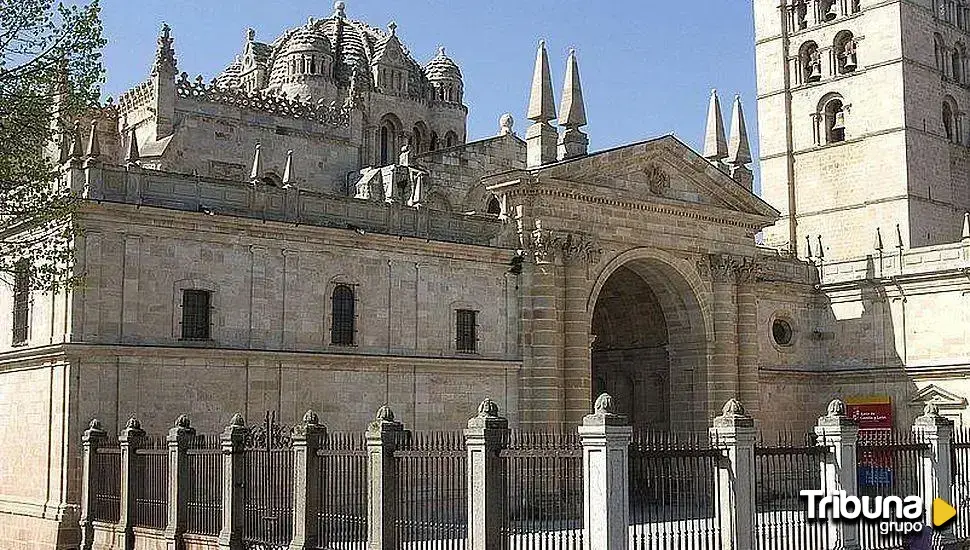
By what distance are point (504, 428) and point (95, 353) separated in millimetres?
10371

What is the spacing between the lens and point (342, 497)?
875 inches

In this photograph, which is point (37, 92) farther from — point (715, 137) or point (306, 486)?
point (715, 137)

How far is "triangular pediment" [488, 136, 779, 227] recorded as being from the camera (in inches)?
1332

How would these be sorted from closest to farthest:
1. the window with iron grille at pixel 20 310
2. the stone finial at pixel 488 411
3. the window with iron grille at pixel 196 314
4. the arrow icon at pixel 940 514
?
1. the stone finial at pixel 488 411
2. the arrow icon at pixel 940 514
3. the window with iron grille at pixel 196 314
4. the window with iron grille at pixel 20 310

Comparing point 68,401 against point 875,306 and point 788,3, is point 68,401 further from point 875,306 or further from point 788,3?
point 788,3

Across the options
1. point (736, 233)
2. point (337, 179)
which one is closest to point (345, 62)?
point (337, 179)

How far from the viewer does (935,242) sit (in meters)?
52.6

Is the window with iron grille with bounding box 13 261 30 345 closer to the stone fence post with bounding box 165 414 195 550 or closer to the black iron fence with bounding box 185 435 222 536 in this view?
the stone fence post with bounding box 165 414 195 550

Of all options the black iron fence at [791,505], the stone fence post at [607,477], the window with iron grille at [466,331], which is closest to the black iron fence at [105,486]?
the window with iron grille at [466,331]

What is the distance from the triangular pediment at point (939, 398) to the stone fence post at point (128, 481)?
25392mm

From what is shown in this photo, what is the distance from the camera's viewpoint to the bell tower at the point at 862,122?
52.0 meters

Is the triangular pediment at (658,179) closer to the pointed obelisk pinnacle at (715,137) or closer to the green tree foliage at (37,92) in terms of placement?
the pointed obelisk pinnacle at (715,137)

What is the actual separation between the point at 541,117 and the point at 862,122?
23.9 metres

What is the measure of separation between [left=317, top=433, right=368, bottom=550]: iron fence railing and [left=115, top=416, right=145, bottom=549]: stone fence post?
4.77m
